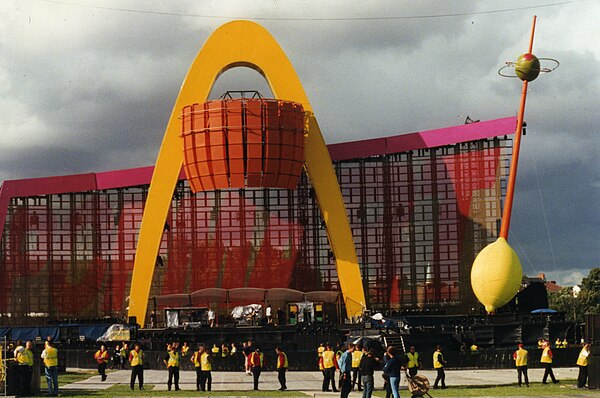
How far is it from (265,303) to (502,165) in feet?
54.7

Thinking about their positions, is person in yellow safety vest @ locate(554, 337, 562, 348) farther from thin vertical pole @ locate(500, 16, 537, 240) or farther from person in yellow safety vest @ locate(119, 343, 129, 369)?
person in yellow safety vest @ locate(119, 343, 129, 369)

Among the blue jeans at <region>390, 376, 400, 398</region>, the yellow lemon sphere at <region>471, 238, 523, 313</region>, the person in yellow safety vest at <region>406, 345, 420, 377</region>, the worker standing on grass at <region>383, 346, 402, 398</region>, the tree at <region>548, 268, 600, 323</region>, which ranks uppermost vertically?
the yellow lemon sphere at <region>471, 238, 523, 313</region>

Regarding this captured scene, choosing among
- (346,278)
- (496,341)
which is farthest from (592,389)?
(346,278)

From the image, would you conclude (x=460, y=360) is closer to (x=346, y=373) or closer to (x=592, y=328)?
(x=592, y=328)

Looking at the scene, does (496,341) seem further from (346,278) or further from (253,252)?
(253,252)

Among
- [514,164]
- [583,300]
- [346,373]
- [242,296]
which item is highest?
[514,164]

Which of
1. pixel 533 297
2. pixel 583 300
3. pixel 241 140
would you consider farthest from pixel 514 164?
pixel 583 300

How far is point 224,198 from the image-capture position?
2416 inches

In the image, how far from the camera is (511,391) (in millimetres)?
27609

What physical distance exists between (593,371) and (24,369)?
16.0 metres

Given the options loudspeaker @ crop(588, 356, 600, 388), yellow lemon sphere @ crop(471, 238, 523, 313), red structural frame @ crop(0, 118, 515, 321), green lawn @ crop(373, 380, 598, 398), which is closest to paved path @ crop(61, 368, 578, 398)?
green lawn @ crop(373, 380, 598, 398)

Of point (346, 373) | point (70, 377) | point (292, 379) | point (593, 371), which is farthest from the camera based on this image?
point (70, 377)

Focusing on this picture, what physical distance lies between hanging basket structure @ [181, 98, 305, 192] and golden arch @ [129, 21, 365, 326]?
2.36 meters

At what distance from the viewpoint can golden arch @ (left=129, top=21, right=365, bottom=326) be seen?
54.9 metres
